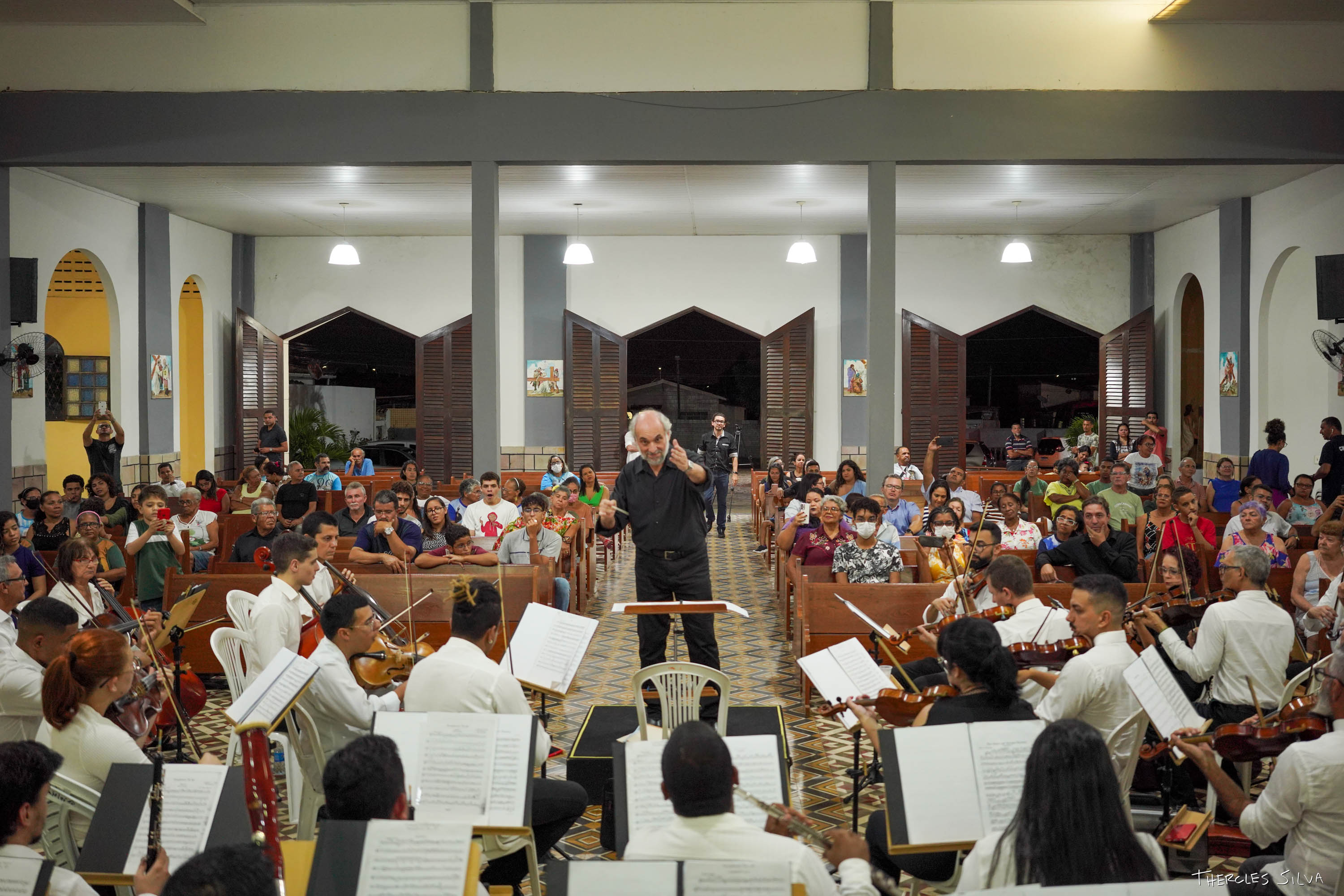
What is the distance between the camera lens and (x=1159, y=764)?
455cm

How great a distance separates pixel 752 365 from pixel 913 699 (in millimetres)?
19397

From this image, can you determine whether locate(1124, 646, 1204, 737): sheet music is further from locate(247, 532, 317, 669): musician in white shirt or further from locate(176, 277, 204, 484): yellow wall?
locate(176, 277, 204, 484): yellow wall

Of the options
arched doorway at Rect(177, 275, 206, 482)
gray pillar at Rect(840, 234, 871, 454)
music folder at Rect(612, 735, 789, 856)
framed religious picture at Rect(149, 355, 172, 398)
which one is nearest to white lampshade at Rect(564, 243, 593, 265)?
gray pillar at Rect(840, 234, 871, 454)

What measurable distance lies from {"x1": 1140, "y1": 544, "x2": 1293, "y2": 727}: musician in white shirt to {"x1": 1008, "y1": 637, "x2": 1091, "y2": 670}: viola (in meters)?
0.41

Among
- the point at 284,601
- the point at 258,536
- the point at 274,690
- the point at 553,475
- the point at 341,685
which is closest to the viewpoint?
the point at 274,690

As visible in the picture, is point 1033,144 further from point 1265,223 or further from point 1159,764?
point 1159,764

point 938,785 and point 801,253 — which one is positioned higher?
point 801,253

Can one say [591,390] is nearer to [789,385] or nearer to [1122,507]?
[789,385]

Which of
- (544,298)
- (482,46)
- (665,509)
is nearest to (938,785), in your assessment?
(665,509)

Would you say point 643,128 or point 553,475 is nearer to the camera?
point 643,128

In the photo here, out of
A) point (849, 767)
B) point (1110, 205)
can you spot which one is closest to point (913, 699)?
point (849, 767)

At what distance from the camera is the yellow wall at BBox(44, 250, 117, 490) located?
13.6 meters

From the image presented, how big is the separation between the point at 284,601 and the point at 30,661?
107 centimetres

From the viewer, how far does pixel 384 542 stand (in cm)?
787
